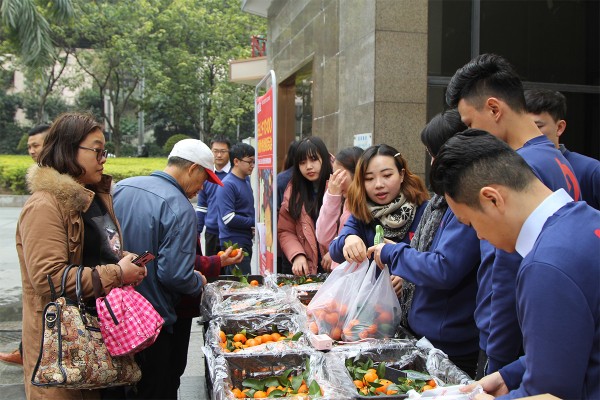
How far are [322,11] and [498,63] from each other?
18.7 feet

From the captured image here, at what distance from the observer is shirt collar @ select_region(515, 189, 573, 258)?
4.70 ft

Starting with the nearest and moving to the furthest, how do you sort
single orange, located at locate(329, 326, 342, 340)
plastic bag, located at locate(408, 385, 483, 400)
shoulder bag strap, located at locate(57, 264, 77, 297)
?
plastic bag, located at locate(408, 385, 483, 400) → shoulder bag strap, located at locate(57, 264, 77, 297) → single orange, located at locate(329, 326, 342, 340)

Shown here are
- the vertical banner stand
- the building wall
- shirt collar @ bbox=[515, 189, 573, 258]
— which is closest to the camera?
shirt collar @ bbox=[515, 189, 573, 258]

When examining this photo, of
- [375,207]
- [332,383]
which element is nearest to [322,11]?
[375,207]

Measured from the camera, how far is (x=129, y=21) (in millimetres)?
24781

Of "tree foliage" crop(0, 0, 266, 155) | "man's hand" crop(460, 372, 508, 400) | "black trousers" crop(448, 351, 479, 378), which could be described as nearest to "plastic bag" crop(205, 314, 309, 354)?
"black trousers" crop(448, 351, 479, 378)

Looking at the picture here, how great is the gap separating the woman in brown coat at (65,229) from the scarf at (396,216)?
128cm

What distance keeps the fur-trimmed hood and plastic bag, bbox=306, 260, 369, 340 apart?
1.21m

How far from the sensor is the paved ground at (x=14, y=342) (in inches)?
183

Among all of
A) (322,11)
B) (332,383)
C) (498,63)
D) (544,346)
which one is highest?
(322,11)

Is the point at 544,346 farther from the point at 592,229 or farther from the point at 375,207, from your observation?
the point at 375,207

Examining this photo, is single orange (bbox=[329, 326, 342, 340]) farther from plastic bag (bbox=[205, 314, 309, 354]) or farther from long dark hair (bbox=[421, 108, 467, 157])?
long dark hair (bbox=[421, 108, 467, 157])

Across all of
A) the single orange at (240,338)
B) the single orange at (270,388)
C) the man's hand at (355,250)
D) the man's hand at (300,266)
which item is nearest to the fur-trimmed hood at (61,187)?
the single orange at (240,338)

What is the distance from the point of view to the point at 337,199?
396 centimetres
